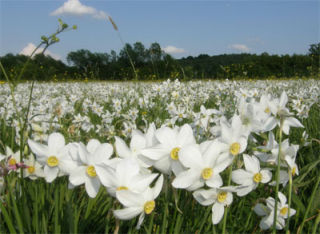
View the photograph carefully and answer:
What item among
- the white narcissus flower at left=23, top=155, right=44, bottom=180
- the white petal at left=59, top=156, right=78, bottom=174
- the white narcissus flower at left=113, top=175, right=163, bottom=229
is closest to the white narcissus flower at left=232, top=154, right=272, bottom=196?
the white narcissus flower at left=113, top=175, right=163, bottom=229

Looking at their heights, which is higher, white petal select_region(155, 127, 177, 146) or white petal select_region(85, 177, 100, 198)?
white petal select_region(155, 127, 177, 146)

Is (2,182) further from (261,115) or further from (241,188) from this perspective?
(261,115)

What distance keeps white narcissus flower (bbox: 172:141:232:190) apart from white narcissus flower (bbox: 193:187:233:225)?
7cm

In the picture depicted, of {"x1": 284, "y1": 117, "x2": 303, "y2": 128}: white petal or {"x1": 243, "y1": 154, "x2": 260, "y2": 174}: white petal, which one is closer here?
{"x1": 243, "y1": 154, "x2": 260, "y2": 174}: white petal

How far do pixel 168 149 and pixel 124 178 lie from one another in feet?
0.64

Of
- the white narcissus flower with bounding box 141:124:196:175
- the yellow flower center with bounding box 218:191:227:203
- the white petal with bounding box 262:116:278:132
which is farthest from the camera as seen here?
the white petal with bounding box 262:116:278:132

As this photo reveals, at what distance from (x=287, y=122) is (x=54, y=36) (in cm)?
127

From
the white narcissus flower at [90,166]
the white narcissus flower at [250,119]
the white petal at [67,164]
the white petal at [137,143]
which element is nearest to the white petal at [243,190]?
the white narcissus flower at [250,119]

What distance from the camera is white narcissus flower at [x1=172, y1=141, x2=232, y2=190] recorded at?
96cm

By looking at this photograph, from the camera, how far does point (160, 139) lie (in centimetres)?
102

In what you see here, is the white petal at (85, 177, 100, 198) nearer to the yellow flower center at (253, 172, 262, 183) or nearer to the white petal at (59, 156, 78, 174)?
the white petal at (59, 156, 78, 174)

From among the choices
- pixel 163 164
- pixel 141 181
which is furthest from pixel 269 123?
pixel 141 181

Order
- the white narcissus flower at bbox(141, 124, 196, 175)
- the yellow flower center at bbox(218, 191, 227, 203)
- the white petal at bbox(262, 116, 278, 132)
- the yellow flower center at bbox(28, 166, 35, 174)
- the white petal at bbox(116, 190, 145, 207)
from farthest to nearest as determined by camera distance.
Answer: the yellow flower center at bbox(28, 166, 35, 174), the white petal at bbox(262, 116, 278, 132), the yellow flower center at bbox(218, 191, 227, 203), the white narcissus flower at bbox(141, 124, 196, 175), the white petal at bbox(116, 190, 145, 207)

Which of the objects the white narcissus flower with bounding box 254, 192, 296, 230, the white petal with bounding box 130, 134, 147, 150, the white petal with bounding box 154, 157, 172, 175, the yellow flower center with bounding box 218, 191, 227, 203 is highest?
the white petal with bounding box 130, 134, 147, 150
